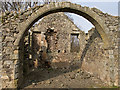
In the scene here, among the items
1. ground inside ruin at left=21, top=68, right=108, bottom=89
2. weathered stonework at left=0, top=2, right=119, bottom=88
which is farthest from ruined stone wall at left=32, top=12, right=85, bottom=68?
weathered stonework at left=0, top=2, right=119, bottom=88

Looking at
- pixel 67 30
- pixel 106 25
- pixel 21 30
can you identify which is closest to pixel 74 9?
pixel 106 25

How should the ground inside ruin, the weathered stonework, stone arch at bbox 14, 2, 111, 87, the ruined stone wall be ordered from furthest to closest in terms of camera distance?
1. the ruined stone wall
2. the ground inside ruin
3. stone arch at bbox 14, 2, 111, 87
4. the weathered stonework

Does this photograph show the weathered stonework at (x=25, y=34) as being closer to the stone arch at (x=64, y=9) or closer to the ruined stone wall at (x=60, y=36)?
the stone arch at (x=64, y=9)

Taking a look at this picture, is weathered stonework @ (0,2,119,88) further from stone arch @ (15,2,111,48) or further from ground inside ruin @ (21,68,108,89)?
ground inside ruin @ (21,68,108,89)

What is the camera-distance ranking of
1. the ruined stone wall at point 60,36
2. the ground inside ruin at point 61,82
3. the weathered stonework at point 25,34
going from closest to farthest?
the weathered stonework at point 25,34 → the ground inside ruin at point 61,82 → the ruined stone wall at point 60,36

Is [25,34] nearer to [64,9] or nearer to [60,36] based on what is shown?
[64,9]

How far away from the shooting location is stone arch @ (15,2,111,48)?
12.3ft

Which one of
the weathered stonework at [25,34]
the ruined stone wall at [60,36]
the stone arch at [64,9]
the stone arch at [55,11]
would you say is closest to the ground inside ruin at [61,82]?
the weathered stonework at [25,34]

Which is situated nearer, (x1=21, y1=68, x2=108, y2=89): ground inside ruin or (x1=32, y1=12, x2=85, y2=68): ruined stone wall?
(x1=21, y1=68, x2=108, y2=89): ground inside ruin

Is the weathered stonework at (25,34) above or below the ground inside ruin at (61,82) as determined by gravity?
above

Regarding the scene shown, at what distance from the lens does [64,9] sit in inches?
163

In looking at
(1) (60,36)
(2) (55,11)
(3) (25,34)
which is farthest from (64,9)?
(1) (60,36)

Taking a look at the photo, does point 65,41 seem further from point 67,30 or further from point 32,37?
point 32,37

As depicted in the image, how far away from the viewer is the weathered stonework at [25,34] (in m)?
3.59
